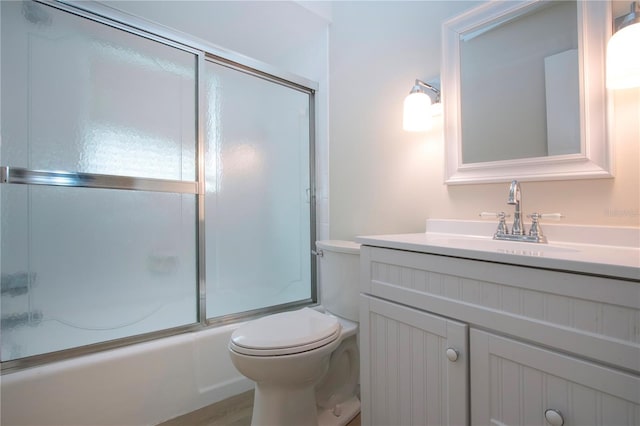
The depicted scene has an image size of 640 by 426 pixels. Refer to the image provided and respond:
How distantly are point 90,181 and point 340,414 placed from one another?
59.4 inches

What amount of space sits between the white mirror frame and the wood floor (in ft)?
3.95

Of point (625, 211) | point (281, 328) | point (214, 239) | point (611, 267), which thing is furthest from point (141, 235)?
point (625, 211)

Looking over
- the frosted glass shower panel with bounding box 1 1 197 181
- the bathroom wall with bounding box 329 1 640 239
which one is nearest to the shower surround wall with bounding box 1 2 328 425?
the bathroom wall with bounding box 329 1 640 239

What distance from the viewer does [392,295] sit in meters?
1.03

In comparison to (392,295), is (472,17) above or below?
above

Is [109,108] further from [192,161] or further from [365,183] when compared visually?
[365,183]

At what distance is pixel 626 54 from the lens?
87cm

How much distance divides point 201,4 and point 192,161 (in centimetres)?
88

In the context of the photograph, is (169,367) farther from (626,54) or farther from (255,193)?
(626,54)

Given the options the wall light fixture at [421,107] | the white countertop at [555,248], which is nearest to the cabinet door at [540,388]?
the white countertop at [555,248]

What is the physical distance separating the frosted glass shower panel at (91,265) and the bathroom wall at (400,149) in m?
0.91

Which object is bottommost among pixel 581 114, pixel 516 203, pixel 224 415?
pixel 224 415

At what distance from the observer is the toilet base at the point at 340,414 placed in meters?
1.37

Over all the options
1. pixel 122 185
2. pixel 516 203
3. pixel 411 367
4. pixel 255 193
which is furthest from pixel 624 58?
pixel 122 185
